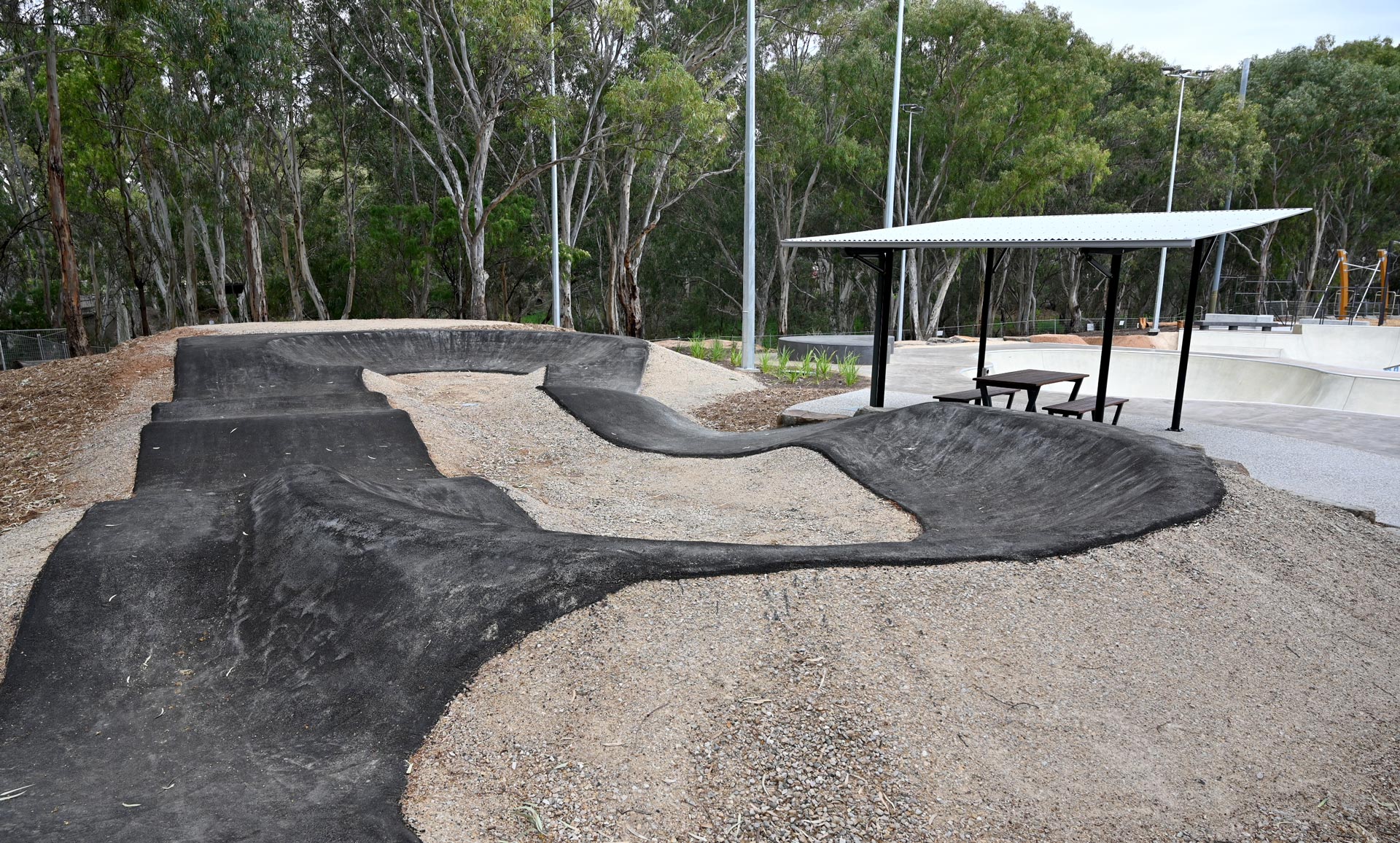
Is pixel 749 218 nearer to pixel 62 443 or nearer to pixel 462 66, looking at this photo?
pixel 462 66

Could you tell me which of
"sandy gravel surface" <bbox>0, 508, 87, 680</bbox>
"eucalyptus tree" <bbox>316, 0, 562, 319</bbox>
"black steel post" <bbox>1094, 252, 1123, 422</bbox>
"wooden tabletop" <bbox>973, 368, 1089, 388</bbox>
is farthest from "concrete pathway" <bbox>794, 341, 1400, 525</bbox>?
"eucalyptus tree" <bbox>316, 0, 562, 319</bbox>

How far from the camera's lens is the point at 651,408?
12.7 m

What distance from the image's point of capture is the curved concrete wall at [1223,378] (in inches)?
518

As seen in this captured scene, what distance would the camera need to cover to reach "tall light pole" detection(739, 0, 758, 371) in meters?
16.3

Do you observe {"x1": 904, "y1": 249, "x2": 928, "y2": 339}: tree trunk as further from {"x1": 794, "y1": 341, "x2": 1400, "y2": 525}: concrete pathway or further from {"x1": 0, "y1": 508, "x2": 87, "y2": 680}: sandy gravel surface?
{"x1": 0, "y1": 508, "x2": 87, "y2": 680}: sandy gravel surface

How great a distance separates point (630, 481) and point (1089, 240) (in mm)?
5244

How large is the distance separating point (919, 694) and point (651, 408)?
365 inches

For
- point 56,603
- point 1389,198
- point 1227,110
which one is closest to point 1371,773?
point 56,603

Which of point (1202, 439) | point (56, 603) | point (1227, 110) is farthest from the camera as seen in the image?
point (1227, 110)

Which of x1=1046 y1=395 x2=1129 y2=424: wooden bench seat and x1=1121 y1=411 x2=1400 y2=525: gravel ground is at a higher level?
x1=1046 y1=395 x2=1129 y2=424: wooden bench seat

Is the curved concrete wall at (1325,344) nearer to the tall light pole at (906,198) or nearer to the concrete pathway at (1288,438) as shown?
the tall light pole at (906,198)

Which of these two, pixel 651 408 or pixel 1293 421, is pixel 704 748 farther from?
pixel 1293 421

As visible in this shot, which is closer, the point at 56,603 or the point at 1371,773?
the point at 1371,773

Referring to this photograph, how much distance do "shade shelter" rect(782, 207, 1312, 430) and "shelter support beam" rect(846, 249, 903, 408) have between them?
0.5 inches
